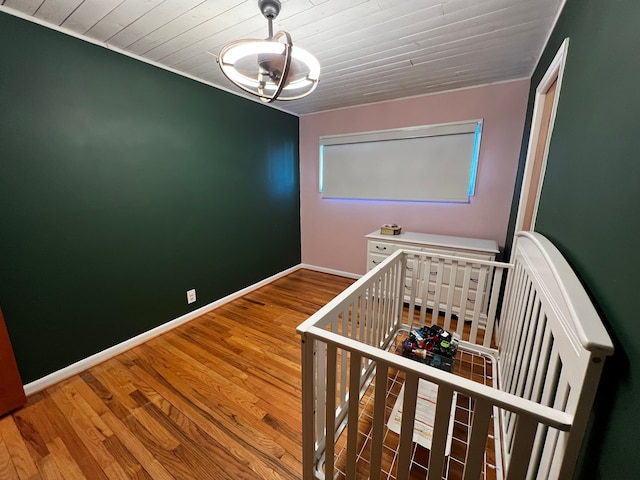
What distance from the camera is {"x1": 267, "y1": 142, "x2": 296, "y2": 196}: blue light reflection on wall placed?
130 inches

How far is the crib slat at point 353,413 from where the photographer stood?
0.89 meters

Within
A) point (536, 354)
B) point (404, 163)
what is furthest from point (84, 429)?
point (404, 163)

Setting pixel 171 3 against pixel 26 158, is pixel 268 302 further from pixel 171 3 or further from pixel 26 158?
pixel 171 3

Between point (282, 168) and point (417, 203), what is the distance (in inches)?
70.0

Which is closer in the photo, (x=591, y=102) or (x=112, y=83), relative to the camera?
(x=591, y=102)

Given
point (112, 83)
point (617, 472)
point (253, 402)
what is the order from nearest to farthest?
point (617, 472) → point (253, 402) → point (112, 83)

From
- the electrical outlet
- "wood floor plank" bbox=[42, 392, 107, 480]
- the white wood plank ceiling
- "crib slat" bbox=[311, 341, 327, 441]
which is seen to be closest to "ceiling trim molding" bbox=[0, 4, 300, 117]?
the white wood plank ceiling

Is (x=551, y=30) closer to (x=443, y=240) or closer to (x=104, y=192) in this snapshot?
(x=443, y=240)

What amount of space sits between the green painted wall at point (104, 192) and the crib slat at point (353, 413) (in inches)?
79.9

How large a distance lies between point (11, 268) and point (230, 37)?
6.43ft

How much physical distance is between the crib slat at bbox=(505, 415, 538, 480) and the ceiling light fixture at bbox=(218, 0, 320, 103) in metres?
1.39

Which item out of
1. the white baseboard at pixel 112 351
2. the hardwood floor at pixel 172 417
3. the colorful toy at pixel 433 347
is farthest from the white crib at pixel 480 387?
the white baseboard at pixel 112 351

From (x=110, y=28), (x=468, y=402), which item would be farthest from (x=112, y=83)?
(x=468, y=402)

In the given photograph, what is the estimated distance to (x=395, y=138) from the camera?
300 centimetres
